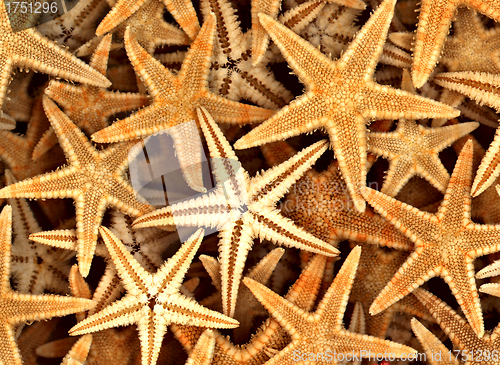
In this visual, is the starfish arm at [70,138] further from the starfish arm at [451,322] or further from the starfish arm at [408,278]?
the starfish arm at [451,322]

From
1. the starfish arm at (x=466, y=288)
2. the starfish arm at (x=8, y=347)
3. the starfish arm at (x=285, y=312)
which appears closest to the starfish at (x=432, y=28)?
the starfish arm at (x=466, y=288)

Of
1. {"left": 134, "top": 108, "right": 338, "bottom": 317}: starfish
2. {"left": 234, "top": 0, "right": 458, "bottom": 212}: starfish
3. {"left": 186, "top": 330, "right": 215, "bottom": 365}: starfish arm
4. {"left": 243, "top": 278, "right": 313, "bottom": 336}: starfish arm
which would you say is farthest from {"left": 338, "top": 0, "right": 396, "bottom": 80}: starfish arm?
{"left": 186, "top": 330, "right": 215, "bottom": 365}: starfish arm

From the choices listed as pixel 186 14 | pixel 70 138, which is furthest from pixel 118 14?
pixel 70 138

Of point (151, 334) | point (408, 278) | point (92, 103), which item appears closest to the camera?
point (151, 334)

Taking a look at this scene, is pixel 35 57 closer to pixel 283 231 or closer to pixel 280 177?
pixel 280 177

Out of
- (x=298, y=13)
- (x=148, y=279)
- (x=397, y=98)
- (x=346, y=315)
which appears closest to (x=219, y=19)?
(x=298, y=13)

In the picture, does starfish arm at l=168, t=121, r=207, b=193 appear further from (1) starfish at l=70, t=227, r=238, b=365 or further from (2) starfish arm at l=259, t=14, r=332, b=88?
(2) starfish arm at l=259, t=14, r=332, b=88

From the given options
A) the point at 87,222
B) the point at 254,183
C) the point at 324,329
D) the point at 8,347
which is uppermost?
the point at 254,183
